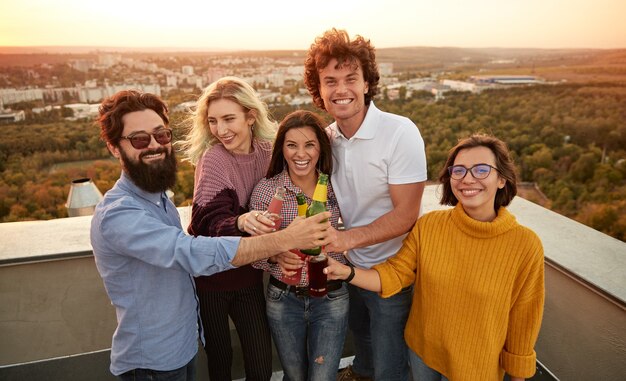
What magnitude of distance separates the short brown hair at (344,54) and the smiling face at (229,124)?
0.60m

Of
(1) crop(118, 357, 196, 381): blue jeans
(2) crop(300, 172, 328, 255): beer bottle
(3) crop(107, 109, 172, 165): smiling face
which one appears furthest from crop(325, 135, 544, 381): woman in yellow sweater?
(3) crop(107, 109, 172, 165): smiling face

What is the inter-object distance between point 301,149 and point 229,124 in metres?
0.52

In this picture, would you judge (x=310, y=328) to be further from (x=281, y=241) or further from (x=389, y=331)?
(x=281, y=241)

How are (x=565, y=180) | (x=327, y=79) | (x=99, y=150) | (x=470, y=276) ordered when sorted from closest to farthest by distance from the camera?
(x=470, y=276) → (x=327, y=79) → (x=99, y=150) → (x=565, y=180)

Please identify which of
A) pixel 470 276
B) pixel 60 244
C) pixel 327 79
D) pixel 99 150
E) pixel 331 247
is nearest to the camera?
pixel 470 276

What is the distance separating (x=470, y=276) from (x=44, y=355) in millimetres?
3113

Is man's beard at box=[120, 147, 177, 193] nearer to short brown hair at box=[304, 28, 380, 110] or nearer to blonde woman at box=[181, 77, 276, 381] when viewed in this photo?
blonde woman at box=[181, 77, 276, 381]

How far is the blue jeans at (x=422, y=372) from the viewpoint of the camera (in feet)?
7.32

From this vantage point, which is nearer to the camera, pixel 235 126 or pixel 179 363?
pixel 179 363

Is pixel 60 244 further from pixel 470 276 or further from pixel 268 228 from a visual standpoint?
pixel 470 276

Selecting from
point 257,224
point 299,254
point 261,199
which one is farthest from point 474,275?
point 261,199

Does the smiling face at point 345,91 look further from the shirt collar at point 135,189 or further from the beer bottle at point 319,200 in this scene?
the shirt collar at point 135,189

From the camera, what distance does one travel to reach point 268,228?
207cm

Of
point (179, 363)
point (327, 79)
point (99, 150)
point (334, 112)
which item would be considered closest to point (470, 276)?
point (334, 112)
